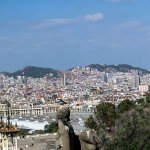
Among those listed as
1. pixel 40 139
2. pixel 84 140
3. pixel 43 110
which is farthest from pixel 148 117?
pixel 43 110

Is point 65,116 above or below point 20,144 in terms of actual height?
above

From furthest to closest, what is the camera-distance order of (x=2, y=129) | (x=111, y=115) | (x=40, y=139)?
(x=111, y=115)
(x=40, y=139)
(x=2, y=129)

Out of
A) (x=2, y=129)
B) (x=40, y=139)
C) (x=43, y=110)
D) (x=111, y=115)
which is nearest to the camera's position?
(x=2, y=129)

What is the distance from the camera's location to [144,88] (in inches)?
6457

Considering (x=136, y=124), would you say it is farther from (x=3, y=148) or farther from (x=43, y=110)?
(x=43, y=110)

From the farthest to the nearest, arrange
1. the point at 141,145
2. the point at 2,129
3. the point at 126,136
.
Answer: the point at 126,136 < the point at 141,145 < the point at 2,129

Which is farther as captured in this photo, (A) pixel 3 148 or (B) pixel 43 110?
(B) pixel 43 110

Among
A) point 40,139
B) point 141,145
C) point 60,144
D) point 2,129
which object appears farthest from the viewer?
point 40,139

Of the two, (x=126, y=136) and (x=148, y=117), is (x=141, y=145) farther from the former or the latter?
(x=148, y=117)

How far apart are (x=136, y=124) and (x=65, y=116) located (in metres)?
19.4

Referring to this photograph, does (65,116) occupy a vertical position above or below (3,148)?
above

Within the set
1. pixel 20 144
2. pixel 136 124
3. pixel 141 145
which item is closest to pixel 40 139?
pixel 20 144

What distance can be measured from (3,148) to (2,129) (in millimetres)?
1312

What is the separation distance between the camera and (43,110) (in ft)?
358
